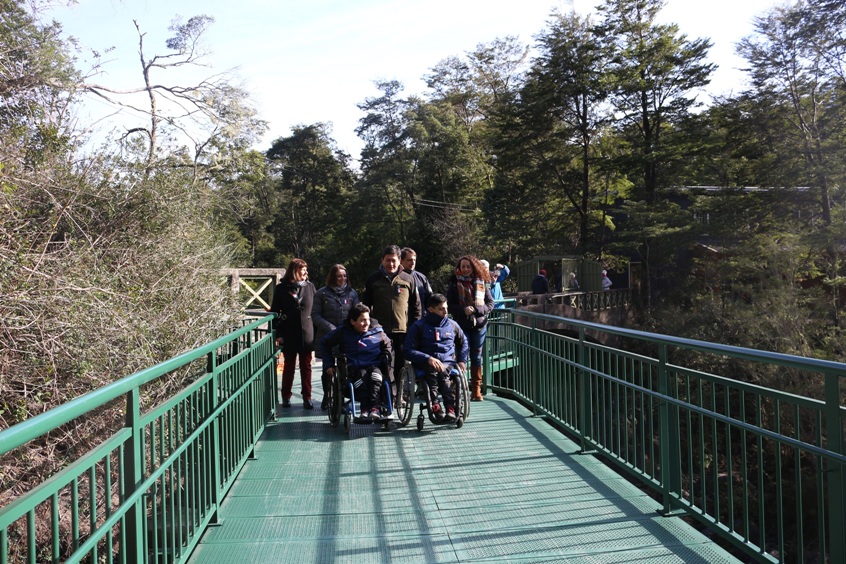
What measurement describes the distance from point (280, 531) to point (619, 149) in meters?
32.3

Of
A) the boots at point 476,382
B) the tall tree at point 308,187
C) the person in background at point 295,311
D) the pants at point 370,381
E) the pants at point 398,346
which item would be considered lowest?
the boots at point 476,382

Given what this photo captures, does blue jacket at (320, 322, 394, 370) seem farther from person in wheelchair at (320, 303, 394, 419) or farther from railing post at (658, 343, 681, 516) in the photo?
railing post at (658, 343, 681, 516)

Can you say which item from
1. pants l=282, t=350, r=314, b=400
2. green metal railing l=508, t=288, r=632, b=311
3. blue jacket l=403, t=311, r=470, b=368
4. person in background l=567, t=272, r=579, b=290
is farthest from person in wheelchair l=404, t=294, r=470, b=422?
person in background l=567, t=272, r=579, b=290

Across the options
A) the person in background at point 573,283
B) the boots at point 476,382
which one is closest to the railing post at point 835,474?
the boots at point 476,382

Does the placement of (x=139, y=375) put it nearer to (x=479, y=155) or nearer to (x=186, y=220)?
(x=186, y=220)

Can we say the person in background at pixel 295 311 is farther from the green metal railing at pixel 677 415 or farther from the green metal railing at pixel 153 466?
the green metal railing at pixel 677 415

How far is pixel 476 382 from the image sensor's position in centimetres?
827

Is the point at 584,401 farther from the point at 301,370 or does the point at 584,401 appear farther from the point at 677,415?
the point at 301,370

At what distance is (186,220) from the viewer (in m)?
11.1

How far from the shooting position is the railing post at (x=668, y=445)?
14.3ft

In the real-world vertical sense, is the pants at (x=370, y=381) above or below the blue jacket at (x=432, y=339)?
below

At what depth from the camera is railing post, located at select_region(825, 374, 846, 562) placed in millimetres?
2863

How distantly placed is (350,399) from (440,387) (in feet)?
2.79

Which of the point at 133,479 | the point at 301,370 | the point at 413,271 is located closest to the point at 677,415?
the point at 133,479
